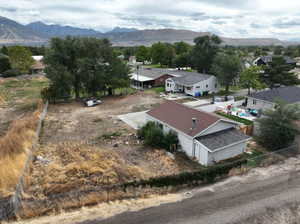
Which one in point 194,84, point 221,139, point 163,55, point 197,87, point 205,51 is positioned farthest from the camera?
point 163,55

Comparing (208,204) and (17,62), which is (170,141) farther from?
(17,62)

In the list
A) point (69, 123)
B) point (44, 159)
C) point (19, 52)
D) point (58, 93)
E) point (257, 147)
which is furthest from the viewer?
point (19, 52)

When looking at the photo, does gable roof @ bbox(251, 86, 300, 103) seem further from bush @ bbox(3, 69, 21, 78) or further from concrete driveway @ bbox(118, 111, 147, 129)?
bush @ bbox(3, 69, 21, 78)

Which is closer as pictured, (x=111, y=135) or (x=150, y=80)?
(x=111, y=135)

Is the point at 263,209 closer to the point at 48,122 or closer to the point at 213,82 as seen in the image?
the point at 48,122

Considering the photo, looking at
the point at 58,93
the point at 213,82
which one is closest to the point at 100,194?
the point at 58,93

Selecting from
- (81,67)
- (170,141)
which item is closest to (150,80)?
(81,67)
